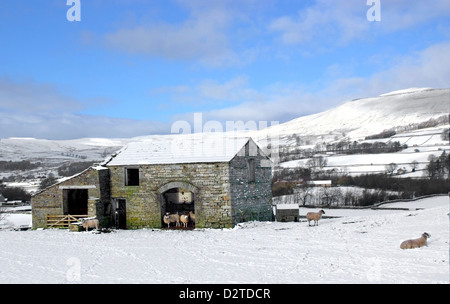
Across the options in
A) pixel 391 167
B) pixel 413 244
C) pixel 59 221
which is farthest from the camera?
pixel 391 167

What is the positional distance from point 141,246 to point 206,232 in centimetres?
476

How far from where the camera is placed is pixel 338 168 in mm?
89250

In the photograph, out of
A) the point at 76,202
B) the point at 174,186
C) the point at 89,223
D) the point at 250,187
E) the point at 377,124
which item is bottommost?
the point at 89,223

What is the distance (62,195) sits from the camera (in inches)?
1021

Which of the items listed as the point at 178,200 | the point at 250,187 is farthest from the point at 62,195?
the point at 250,187

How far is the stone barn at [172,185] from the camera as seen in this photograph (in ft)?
78.5

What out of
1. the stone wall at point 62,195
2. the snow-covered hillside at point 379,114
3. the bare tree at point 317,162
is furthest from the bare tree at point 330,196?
the stone wall at point 62,195

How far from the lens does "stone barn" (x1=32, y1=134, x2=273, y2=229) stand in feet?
78.5

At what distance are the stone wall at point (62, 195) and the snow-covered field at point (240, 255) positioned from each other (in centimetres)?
282

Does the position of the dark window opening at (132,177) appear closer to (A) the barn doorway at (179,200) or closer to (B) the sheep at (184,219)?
(A) the barn doorway at (179,200)

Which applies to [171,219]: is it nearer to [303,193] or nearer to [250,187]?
[250,187]

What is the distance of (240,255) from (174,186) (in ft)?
33.6

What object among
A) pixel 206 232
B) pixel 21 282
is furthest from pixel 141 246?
pixel 21 282
